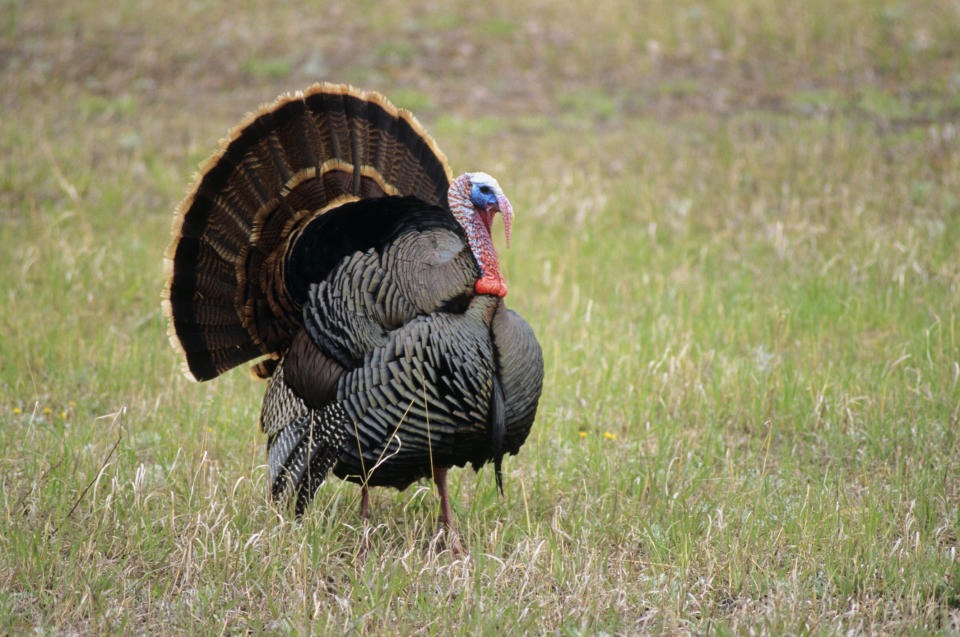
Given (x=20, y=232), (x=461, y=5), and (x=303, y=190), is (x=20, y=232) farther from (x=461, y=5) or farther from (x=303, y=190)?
(x=461, y=5)

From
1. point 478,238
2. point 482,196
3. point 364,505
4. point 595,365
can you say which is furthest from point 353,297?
point 595,365

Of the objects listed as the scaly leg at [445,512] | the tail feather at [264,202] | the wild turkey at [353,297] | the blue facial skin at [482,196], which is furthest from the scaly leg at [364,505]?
the blue facial skin at [482,196]

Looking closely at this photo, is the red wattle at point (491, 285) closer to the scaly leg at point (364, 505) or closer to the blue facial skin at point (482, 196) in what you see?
the blue facial skin at point (482, 196)

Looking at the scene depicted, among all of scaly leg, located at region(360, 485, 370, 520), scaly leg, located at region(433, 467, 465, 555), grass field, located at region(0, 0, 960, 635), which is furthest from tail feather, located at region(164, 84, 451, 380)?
scaly leg, located at region(433, 467, 465, 555)

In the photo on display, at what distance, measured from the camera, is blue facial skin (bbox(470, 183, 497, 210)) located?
3.59m

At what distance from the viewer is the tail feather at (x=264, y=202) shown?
3857 mm

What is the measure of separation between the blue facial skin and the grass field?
1187 millimetres

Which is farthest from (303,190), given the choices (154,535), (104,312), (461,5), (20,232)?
(461,5)

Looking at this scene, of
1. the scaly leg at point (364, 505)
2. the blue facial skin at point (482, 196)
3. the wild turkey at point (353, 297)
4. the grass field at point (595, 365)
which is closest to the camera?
the grass field at point (595, 365)

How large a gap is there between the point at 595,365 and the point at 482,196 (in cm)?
205

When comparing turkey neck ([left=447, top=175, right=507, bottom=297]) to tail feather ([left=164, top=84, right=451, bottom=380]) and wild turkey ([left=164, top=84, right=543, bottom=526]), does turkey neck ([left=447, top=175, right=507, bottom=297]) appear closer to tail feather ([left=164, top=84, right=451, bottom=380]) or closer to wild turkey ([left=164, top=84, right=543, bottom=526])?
wild turkey ([left=164, top=84, right=543, bottom=526])

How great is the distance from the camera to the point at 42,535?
338cm

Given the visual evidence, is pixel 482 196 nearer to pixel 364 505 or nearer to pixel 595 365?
pixel 364 505

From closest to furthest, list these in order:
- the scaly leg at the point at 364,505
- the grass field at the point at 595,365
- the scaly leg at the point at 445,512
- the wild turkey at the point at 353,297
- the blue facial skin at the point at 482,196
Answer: the grass field at the point at 595,365
the wild turkey at the point at 353,297
the blue facial skin at the point at 482,196
the scaly leg at the point at 445,512
the scaly leg at the point at 364,505
